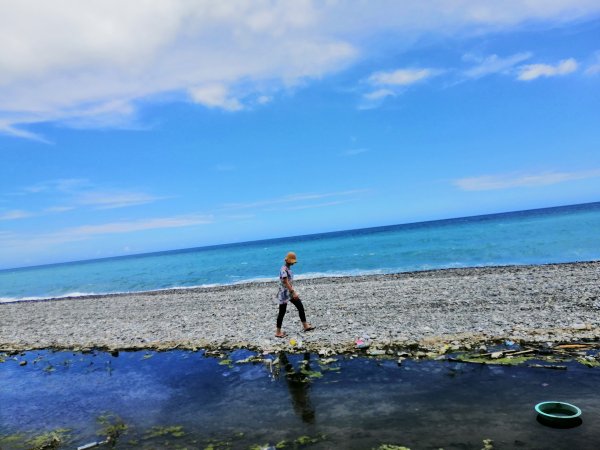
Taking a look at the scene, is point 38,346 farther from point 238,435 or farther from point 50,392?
point 238,435

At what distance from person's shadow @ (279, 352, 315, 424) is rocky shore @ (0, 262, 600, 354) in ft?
3.33

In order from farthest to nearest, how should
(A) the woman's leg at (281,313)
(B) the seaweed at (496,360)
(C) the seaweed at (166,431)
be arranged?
(A) the woman's leg at (281,313) → (B) the seaweed at (496,360) → (C) the seaweed at (166,431)

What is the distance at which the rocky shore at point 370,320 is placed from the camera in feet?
41.7

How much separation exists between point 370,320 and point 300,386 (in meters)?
6.24

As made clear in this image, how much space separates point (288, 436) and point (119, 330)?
14479 mm

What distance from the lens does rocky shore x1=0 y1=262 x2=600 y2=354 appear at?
1272cm

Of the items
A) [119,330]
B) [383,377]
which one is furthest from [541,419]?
[119,330]

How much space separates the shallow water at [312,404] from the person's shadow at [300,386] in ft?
0.09

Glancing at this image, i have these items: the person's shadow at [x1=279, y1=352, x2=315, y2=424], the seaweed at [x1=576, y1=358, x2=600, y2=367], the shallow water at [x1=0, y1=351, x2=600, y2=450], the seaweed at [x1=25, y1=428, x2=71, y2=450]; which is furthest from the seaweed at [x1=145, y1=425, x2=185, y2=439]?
the seaweed at [x1=576, y1=358, x2=600, y2=367]

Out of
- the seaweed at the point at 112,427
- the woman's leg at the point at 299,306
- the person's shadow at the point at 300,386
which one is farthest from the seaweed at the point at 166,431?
the woman's leg at the point at 299,306

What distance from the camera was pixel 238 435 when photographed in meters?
8.21

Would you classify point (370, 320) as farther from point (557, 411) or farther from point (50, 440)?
point (50, 440)

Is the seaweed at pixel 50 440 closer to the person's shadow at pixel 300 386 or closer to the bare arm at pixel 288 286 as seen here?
the person's shadow at pixel 300 386

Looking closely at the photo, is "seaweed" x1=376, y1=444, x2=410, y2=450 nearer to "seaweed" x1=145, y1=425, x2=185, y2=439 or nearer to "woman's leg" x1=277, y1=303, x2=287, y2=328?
"seaweed" x1=145, y1=425, x2=185, y2=439
